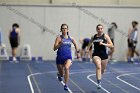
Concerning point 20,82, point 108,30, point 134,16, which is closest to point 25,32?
point 108,30

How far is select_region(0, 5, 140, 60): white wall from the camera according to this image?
87.1ft

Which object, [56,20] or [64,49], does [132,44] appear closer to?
[56,20]

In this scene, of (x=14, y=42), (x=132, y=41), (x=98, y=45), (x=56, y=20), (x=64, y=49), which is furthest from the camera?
(x=56, y=20)

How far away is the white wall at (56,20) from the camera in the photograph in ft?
87.1

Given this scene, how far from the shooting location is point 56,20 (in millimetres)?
26844

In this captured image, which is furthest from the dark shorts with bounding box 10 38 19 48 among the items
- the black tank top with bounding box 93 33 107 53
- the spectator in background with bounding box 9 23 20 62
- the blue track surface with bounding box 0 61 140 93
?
the black tank top with bounding box 93 33 107 53

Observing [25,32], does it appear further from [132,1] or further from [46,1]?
[132,1]

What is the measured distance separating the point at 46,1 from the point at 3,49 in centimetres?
403

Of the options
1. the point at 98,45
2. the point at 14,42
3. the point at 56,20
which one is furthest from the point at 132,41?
the point at 98,45

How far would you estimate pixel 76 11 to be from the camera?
26984 mm

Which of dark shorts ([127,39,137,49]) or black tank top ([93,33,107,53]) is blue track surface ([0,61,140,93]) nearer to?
black tank top ([93,33,107,53])

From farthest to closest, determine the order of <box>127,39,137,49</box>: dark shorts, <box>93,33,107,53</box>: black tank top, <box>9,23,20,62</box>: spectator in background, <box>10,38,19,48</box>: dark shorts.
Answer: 1. <box>127,39,137,49</box>: dark shorts
2. <box>10,38,19,48</box>: dark shorts
3. <box>9,23,20,62</box>: spectator in background
4. <box>93,33,107,53</box>: black tank top

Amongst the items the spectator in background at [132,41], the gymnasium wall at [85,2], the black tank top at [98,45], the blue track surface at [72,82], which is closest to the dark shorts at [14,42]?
the gymnasium wall at [85,2]

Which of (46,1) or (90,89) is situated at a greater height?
(46,1)
